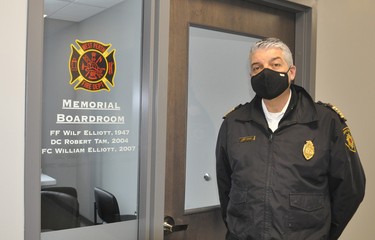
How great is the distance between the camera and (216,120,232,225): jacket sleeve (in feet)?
5.59

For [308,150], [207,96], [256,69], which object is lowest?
[308,150]

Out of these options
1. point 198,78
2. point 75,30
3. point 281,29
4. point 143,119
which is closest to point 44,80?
point 75,30

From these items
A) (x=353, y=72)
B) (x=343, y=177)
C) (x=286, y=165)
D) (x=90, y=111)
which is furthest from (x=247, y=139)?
(x=353, y=72)

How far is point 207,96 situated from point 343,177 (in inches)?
30.2

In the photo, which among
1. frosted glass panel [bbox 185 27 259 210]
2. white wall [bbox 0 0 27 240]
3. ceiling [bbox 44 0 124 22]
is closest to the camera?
white wall [bbox 0 0 27 240]

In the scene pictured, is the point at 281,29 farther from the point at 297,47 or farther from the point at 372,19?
the point at 372,19

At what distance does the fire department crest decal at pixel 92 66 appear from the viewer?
59.1 inches

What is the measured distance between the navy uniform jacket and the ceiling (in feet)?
2.65

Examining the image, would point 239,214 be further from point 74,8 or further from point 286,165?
point 74,8

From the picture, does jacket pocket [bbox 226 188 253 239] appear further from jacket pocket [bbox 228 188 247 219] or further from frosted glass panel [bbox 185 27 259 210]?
frosted glass panel [bbox 185 27 259 210]

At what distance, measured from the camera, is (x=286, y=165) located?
147 centimetres

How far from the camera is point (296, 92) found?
1.62 m

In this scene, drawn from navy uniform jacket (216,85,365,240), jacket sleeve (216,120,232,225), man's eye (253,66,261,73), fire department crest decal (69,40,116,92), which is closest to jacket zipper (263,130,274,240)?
navy uniform jacket (216,85,365,240)

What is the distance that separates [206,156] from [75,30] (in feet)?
2.94
